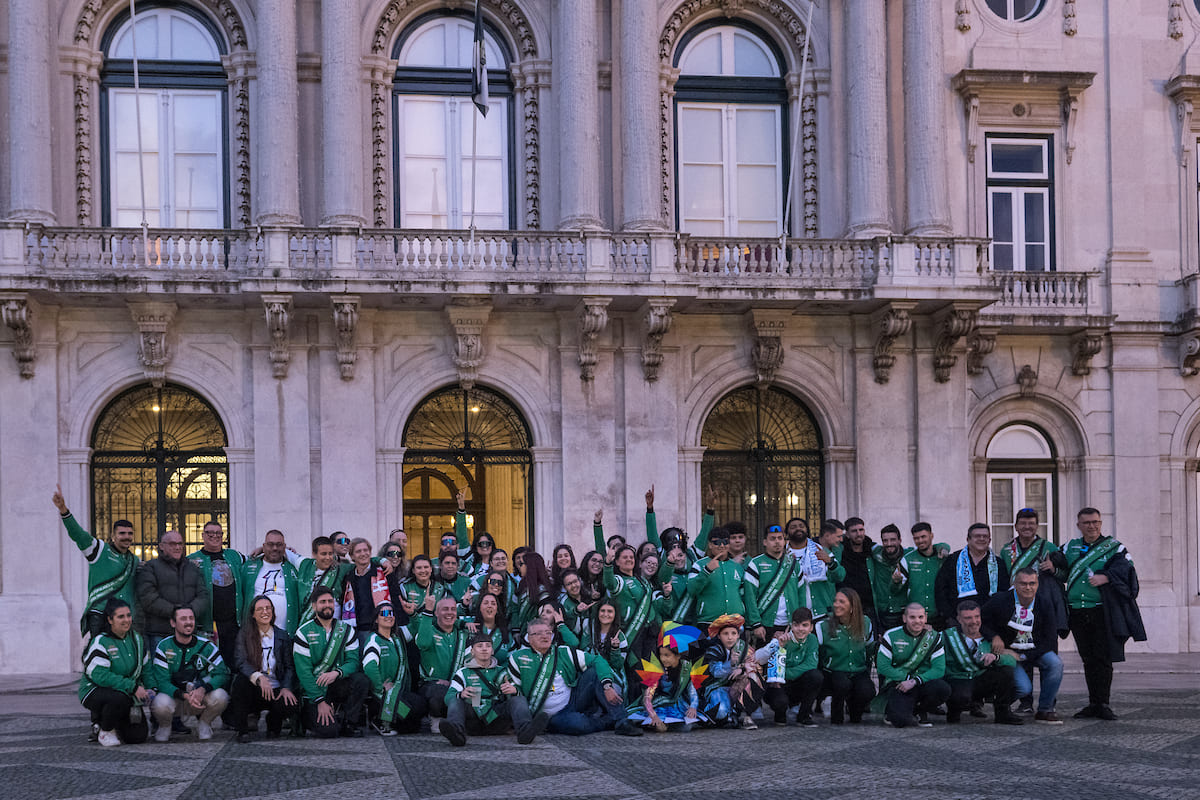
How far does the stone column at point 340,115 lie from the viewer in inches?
934

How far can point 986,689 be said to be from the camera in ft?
51.6

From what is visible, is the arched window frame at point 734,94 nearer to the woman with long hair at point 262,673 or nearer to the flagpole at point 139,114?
the flagpole at point 139,114

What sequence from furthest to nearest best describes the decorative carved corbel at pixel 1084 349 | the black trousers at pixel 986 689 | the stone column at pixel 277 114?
the decorative carved corbel at pixel 1084 349
the stone column at pixel 277 114
the black trousers at pixel 986 689

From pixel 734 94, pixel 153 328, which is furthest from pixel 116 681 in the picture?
pixel 734 94

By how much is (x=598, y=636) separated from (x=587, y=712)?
93 cm

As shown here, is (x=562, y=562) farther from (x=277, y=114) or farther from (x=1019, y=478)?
(x=1019, y=478)

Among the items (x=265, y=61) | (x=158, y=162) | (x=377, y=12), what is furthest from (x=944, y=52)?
(x=158, y=162)

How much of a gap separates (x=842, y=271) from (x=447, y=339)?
6.18 metres

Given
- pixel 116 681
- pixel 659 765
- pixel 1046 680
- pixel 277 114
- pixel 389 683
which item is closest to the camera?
pixel 659 765

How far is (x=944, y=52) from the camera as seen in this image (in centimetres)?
2577

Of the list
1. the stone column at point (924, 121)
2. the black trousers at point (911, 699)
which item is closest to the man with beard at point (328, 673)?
the black trousers at point (911, 699)

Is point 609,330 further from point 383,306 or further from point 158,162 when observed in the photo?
point 158,162

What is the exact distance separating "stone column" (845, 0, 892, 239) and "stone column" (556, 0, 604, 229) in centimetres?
414

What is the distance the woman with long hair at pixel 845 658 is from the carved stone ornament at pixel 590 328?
8565 millimetres
